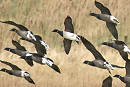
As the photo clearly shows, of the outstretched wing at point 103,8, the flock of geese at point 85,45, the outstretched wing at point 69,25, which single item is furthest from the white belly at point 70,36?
the outstretched wing at point 103,8

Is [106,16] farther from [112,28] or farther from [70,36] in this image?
[70,36]

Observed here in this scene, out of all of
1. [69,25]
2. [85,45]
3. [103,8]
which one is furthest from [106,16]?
[69,25]

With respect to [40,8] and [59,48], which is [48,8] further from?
[59,48]

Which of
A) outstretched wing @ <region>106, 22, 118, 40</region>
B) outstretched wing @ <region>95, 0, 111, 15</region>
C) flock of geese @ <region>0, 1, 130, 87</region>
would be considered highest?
outstretched wing @ <region>95, 0, 111, 15</region>

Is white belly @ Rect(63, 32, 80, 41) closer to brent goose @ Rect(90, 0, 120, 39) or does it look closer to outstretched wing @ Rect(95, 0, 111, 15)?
brent goose @ Rect(90, 0, 120, 39)

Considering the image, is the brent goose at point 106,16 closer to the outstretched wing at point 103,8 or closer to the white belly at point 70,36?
the outstretched wing at point 103,8


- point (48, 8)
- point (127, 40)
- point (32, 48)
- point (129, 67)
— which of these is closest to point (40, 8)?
point (48, 8)

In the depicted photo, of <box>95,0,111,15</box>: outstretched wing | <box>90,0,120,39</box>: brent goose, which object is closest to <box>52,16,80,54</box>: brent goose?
<box>90,0,120,39</box>: brent goose

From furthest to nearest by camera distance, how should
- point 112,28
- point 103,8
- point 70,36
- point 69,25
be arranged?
point 112,28 < point 69,25 < point 103,8 < point 70,36

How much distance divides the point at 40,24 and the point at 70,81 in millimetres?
6154

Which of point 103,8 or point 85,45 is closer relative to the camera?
point 85,45

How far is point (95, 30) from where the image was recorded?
3422 cm

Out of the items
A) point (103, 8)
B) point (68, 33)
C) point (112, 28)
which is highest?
point (103, 8)

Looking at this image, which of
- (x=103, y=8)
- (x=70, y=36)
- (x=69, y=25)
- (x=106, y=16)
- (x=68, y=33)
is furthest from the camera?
(x=69, y=25)
